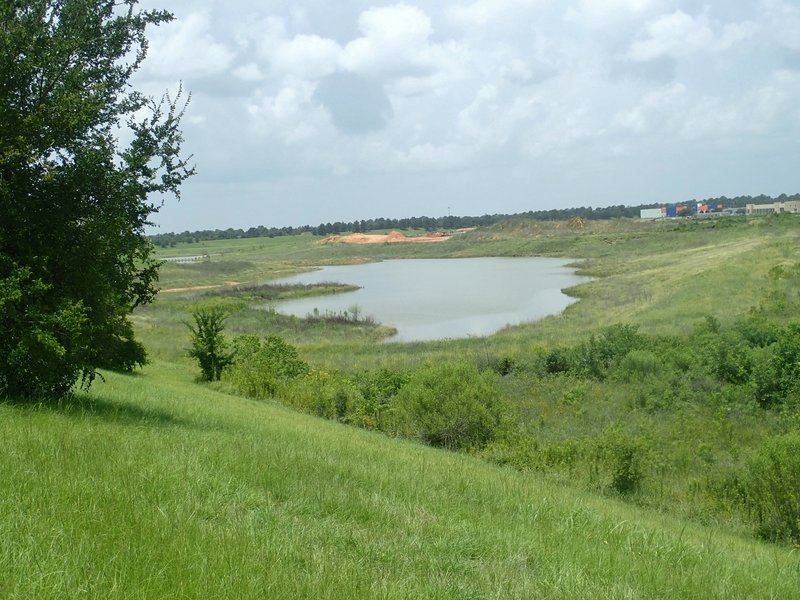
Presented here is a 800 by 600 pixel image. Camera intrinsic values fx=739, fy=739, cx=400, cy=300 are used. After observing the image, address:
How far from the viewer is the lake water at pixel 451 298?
51.9 m

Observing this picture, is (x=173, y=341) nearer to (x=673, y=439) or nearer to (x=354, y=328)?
(x=354, y=328)

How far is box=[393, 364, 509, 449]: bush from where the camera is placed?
56.7 feet

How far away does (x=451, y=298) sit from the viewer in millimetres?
69062

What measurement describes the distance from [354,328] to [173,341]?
1487cm

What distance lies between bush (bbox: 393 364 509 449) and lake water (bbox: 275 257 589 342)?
86.1 feet

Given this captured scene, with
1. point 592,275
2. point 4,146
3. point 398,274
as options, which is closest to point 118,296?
point 4,146

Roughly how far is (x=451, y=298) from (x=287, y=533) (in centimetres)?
6444

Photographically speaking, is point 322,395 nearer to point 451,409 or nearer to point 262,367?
point 262,367

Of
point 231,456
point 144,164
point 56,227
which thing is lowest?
point 231,456

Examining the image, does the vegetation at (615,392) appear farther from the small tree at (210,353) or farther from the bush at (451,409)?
the small tree at (210,353)

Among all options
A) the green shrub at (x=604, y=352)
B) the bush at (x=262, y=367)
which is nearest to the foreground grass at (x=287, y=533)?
the bush at (x=262, y=367)

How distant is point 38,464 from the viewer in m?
5.50

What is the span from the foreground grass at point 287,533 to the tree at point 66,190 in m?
1.04

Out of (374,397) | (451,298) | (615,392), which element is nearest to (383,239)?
(451,298)
